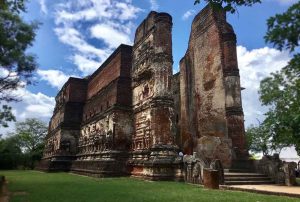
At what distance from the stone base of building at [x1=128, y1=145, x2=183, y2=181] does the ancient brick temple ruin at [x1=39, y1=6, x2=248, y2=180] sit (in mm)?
46

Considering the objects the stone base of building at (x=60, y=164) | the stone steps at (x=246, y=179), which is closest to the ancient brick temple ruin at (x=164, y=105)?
the stone steps at (x=246, y=179)

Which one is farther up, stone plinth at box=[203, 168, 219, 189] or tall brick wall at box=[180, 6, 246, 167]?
tall brick wall at box=[180, 6, 246, 167]

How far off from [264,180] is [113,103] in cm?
1039

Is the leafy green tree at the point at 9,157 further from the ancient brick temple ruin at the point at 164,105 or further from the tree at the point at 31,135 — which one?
the ancient brick temple ruin at the point at 164,105

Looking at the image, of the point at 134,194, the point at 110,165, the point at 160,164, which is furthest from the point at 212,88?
the point at 134,194

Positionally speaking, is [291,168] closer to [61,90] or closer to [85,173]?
[85,173]

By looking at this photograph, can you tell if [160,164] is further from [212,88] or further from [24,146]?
[24,146]

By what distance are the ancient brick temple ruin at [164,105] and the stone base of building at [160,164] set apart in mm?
46

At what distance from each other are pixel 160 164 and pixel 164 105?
3227 millimetres

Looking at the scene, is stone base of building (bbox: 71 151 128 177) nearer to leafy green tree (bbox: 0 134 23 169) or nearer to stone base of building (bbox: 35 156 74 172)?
stone base of building (bbox: 35 156 74 172)

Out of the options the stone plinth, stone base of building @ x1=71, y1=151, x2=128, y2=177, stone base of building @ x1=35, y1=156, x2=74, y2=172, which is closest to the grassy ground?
the stone plinth

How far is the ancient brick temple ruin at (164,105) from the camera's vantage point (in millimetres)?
15258

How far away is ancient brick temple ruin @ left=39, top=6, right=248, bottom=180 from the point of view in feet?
50.1

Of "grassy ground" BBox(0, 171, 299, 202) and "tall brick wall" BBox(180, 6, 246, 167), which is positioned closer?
"grassy ground" BBox(0, 171, 299, 202)
